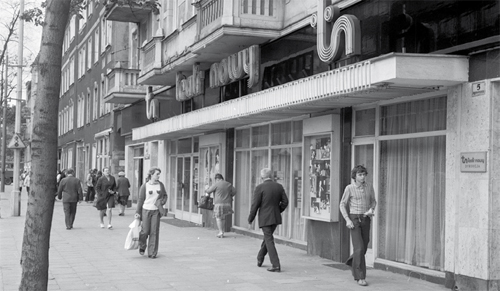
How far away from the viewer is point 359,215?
10.1 metres

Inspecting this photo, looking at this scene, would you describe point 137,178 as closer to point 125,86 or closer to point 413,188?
point 125,86

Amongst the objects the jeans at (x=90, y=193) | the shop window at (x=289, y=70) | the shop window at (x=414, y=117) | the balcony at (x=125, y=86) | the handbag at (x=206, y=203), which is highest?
the balcony at (x=125, y=86)

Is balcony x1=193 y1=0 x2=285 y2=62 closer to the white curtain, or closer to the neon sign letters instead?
the neon sign letters

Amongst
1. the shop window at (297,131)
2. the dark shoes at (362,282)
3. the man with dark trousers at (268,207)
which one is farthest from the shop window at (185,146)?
the dark shoes at (362,282)

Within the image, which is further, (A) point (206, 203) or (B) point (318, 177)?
(A) point (206, 203)

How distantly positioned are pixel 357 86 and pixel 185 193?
548 inches

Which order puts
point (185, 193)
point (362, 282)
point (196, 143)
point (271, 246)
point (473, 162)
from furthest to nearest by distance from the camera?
point (185, 193)
point (196, 143)
point (271, 246)
point (362, 282)
point (473, 162)

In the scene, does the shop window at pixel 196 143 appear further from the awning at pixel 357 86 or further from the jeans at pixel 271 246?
the jeans at pixel 271 246

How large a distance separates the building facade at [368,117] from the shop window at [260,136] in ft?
0.09

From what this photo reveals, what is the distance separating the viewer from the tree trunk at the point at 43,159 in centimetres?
655

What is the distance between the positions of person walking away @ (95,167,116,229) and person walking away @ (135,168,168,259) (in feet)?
20.1

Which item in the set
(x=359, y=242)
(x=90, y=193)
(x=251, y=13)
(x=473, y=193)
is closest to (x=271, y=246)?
(x=359, y=242)

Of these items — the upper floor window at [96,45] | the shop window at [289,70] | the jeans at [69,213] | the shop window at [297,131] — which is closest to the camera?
the shop window at [289,70]

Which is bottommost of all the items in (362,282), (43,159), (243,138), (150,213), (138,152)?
(362,282)
